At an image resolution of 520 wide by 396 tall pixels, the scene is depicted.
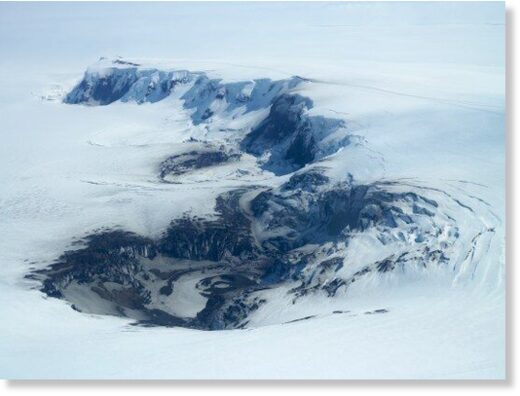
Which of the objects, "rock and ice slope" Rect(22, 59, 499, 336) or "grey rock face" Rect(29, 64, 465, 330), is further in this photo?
"grey rock face" Rect(29, 64, 465, 330)

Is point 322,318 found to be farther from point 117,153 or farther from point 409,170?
point 117,153

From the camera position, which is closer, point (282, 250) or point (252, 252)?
point (252, 252)

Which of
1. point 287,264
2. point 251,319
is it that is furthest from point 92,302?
A: point 287,264

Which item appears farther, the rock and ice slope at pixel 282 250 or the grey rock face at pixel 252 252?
the grey rock face at pixel 252 252

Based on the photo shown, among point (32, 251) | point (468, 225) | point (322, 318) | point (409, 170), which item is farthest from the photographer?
point (409, 170)

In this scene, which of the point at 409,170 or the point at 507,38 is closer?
the point at 507,38

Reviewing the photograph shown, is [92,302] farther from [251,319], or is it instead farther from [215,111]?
[215,111]

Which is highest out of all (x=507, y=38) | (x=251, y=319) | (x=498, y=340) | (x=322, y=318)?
(x=507, y=38)

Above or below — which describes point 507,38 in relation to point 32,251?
above

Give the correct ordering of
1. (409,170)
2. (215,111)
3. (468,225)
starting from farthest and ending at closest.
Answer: (215,111) < (409,170) < (468,225)
